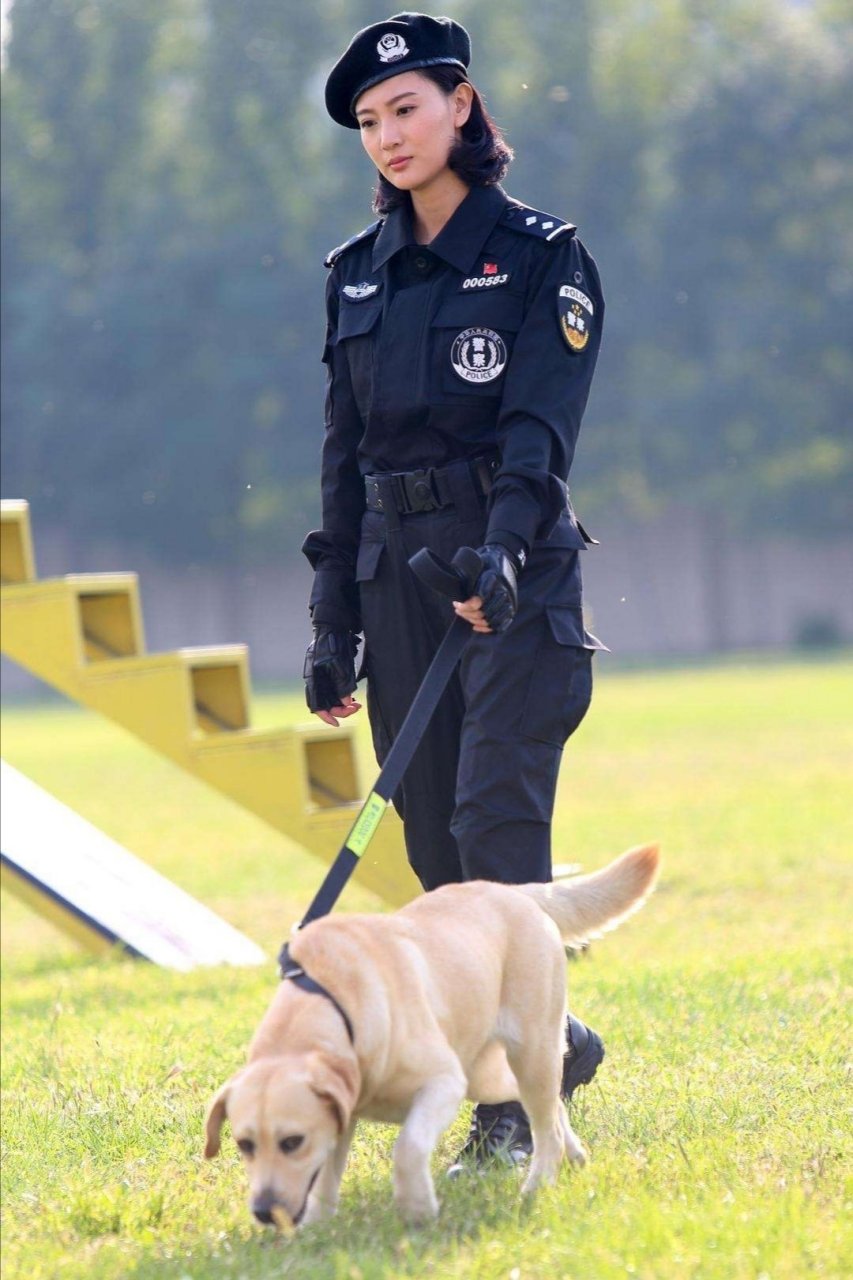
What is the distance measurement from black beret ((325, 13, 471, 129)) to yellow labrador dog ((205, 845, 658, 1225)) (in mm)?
1658

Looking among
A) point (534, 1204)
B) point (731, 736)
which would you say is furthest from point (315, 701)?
point (731, 736)

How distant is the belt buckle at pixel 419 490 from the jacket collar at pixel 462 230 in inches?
17.0

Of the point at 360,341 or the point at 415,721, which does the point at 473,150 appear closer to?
the point at 360,341

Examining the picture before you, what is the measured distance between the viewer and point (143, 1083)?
13.9ft

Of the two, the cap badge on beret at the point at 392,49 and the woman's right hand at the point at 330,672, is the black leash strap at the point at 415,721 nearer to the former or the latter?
the woman's right hand at the point at 330,672

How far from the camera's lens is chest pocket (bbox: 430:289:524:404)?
141 inches

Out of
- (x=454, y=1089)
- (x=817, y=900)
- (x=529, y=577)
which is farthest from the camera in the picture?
(x=817, y=900)

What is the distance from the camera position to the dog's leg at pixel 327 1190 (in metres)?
2.94

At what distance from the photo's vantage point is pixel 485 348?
3572 mm

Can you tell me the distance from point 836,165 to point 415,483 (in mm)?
42258

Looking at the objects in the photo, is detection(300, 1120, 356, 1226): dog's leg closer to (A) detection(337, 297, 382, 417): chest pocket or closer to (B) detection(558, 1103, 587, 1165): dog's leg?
(B) detection(558, 1103, 587, 1165): dog's leg

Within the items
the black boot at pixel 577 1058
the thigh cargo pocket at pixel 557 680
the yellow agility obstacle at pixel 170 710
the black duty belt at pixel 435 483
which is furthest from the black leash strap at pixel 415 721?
the yellow agility obstacle at pixel 170 710

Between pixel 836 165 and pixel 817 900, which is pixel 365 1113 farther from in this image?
pixel 836 165

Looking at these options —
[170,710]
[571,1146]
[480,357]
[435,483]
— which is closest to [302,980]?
[571,1146]
